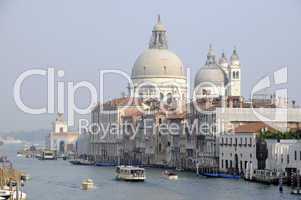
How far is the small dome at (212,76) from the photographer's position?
55062mm

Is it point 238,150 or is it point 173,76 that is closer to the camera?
point 238,150

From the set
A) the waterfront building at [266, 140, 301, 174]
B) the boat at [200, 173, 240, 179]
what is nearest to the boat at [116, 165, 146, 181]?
the boat at [200, 173, 240, 179]

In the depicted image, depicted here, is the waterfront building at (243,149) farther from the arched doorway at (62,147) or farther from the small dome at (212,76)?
the arched doorway at (62,147)

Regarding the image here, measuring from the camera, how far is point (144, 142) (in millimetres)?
49812

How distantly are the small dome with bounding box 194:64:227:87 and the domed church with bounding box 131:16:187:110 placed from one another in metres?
1.50

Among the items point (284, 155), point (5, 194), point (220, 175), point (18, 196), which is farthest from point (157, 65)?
point (5, 194)

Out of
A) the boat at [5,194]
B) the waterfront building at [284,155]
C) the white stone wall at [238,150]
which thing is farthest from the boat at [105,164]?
the boat at [5,194]

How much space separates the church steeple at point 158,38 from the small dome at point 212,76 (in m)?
4.26

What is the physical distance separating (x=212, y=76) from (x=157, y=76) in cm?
342

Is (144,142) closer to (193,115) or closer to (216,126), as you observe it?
(193,115)

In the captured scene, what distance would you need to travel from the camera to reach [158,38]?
60125 millimetres

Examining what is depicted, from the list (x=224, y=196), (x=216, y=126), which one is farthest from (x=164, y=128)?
(x=224, y=196)

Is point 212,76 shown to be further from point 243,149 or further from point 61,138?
point 61,138

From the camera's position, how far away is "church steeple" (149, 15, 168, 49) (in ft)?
196
